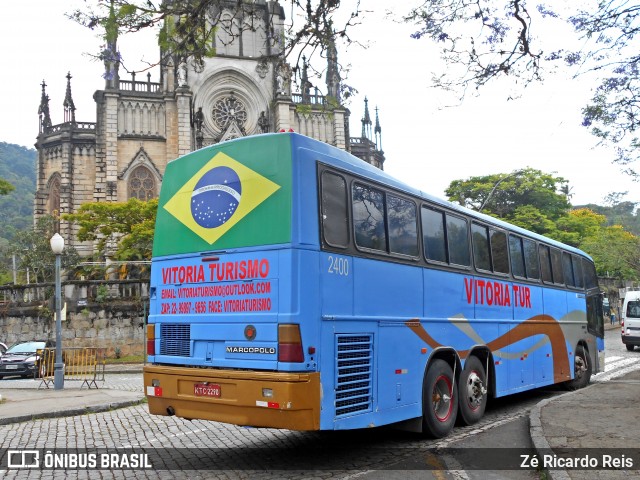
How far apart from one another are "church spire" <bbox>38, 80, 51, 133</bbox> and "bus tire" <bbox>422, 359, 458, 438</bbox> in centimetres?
5189

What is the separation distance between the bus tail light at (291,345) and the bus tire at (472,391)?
378 centimetres

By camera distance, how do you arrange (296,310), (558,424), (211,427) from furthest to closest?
1. (211,427)
2. (558,424)
3. (296,310)

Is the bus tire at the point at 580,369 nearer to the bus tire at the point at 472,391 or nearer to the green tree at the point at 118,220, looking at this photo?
the bus tire at the point at 472,391

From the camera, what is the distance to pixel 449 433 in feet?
29.1

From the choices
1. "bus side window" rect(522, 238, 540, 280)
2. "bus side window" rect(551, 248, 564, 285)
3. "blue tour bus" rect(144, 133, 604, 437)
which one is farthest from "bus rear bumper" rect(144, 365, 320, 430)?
"bus side window" rect(551, 248, 564, 285)

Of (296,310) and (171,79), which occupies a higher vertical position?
(171,79)

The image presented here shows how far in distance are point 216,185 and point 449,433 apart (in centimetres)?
477

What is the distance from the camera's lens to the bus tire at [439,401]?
8227 mm

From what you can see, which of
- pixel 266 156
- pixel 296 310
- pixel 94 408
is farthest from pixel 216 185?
pixel 94 408

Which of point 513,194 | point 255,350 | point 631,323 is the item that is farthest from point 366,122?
point 255,350

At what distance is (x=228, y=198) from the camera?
23.4ft

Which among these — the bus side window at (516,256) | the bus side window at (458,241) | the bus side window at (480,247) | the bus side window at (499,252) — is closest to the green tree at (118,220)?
the bus side window at (516,256)

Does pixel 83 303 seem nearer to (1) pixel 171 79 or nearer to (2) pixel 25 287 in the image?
(2) pixel 25 287

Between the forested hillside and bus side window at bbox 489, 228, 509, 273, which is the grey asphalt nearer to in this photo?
bus side window at bbox 489, 228, 509, 273
